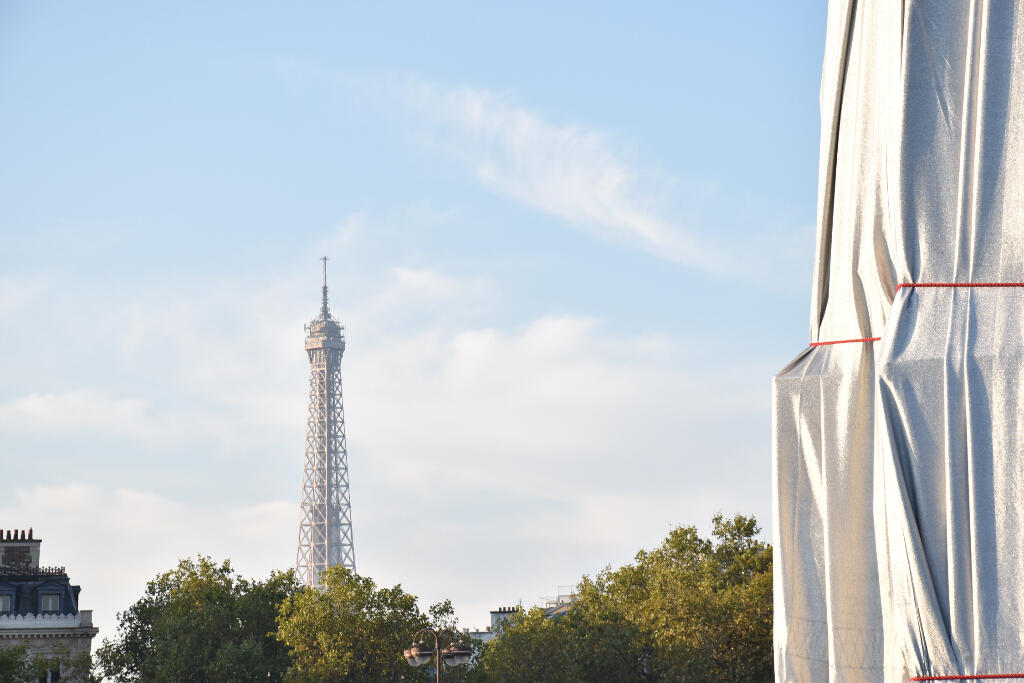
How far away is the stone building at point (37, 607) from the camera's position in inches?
2354

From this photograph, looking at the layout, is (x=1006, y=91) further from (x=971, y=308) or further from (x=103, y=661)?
(x=103, y=661)

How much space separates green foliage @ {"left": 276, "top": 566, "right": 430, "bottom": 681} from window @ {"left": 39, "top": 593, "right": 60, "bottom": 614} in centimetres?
1632

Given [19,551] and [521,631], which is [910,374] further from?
[19,551]

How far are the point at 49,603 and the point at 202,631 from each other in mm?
11657

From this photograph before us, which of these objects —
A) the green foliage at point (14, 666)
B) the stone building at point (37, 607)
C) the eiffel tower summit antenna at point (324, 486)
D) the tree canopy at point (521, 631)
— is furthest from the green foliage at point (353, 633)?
the eiffel tower summit antenna at point (324, 486)

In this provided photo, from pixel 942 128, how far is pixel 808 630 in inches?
219

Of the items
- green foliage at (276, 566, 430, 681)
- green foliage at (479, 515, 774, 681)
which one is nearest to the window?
green foliage at (276, 566, 430, 681)

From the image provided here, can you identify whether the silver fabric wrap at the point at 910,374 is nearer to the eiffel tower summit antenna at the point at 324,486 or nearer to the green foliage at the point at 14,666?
the green foliage at the point at 14,666

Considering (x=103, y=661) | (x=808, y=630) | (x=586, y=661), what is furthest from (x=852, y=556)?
(x=103, y=661)

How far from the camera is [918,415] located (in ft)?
45.5

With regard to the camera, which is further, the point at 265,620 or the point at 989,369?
the point at 265,620

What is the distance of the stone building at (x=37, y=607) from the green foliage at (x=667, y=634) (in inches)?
763

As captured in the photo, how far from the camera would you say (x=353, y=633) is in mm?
49344

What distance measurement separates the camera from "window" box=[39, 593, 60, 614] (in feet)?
201
